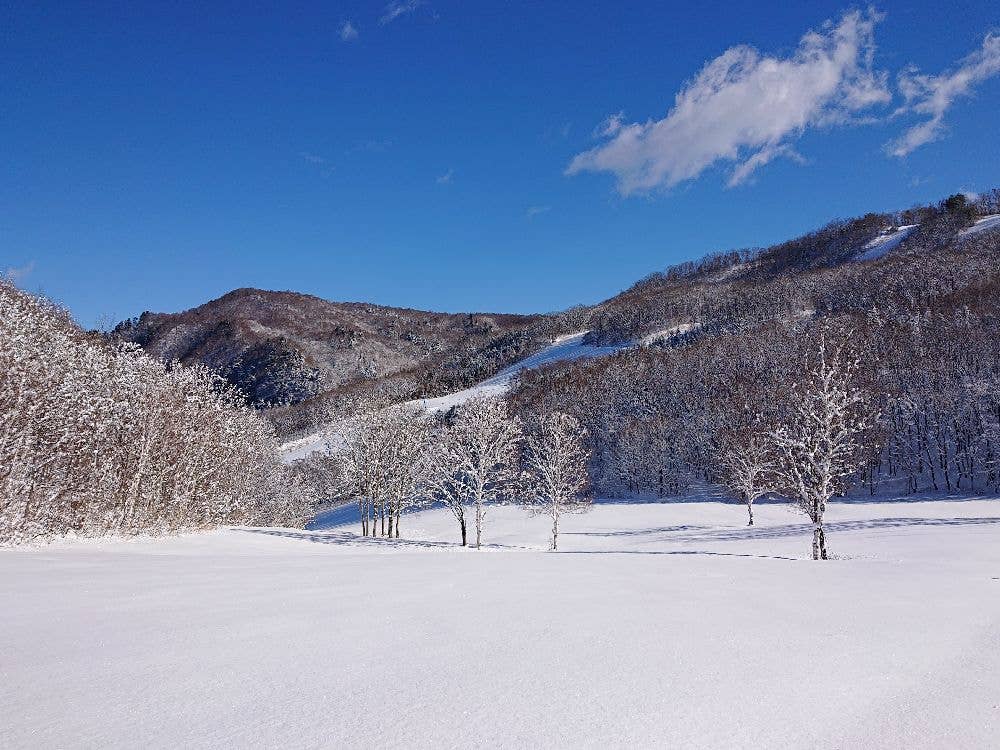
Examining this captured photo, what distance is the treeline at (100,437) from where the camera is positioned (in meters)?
15.3

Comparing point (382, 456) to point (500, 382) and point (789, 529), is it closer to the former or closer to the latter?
point (789, 529)

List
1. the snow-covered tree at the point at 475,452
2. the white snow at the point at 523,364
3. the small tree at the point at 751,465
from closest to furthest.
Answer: the snow-covered tree at the point at 475,452 < the small tree at the point at 751,465 < the white snow at the point at 523,364

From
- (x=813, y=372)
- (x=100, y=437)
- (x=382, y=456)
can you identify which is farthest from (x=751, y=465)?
(x=100, y=437)

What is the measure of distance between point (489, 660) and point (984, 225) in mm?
234036

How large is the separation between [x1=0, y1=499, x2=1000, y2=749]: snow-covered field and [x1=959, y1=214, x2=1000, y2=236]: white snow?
702 ft

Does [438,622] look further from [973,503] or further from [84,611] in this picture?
[973,503]

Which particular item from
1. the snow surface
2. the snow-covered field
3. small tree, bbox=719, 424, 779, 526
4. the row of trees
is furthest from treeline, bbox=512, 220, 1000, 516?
the snow-covered field

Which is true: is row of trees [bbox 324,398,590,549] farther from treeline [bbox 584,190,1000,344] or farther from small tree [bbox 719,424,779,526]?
treeline [bbox 584,190,1000,344]

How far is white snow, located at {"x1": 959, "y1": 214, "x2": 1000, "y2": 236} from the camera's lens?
165750mm

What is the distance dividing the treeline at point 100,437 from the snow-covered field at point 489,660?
818cm

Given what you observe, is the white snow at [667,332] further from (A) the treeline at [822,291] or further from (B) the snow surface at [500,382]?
(B) the snow surface at [500,382]

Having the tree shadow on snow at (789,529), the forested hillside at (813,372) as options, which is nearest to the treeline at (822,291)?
the forested hillside at (813,372)

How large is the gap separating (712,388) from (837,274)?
99036 millimetres

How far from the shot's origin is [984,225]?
172500mm
